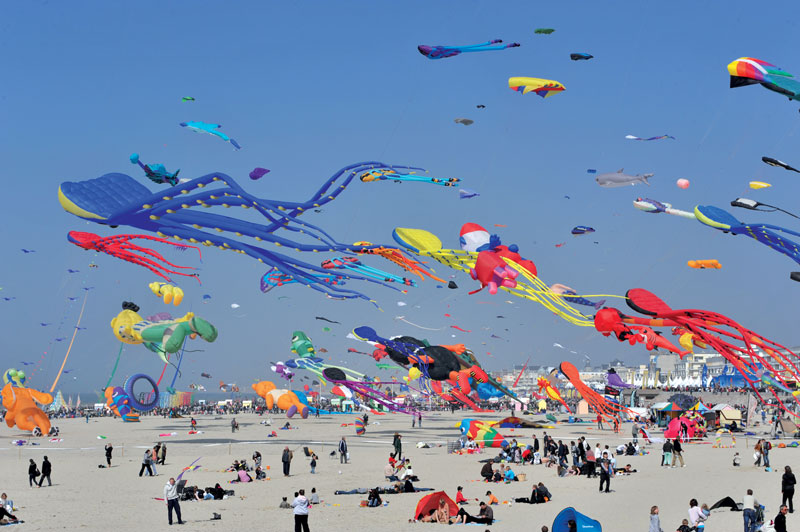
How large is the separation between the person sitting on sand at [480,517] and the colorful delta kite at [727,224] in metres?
11.8

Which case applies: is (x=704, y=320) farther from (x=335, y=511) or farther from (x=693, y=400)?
(x=693, y=400)

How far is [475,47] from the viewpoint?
56.9ft

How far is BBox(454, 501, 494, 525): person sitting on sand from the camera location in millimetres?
13834

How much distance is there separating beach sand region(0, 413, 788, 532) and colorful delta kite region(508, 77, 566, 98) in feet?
31.6

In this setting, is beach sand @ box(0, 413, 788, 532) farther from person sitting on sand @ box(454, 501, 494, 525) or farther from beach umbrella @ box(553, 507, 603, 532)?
beach umbrella @ box(553, 507, 603, 532)

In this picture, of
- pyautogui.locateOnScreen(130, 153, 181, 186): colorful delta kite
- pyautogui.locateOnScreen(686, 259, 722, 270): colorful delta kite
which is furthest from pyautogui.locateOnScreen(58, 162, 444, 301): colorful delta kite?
pyautogui.locateOnScreen(686, 259, 722, 270): colorful delta kite

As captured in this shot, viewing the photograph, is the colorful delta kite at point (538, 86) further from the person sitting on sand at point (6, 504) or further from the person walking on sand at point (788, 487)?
the person sitting on sand at point (6, 504)

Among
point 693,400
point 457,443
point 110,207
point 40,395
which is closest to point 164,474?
point 110,207

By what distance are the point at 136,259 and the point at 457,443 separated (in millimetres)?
12537

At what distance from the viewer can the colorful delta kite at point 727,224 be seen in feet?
70.0

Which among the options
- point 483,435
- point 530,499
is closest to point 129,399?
point 483,435

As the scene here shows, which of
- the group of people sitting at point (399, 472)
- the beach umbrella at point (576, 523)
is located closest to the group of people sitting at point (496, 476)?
the group of people sitting at point (399, 472)

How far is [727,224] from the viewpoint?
22531 mm

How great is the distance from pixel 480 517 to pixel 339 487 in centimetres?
538
